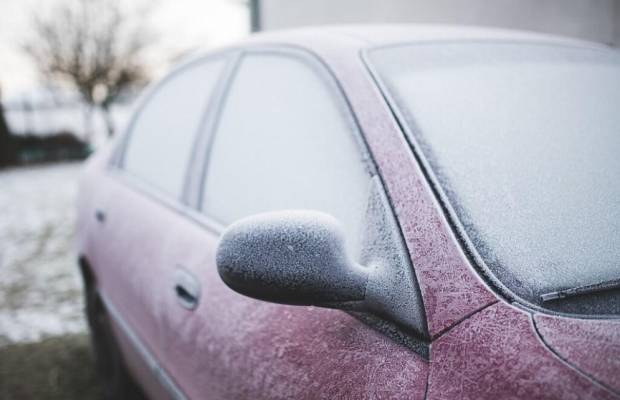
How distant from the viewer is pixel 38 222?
6.96 metres

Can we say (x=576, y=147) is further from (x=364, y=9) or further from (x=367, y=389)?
(x=364, y=9)

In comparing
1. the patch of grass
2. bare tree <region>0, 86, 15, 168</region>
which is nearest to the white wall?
the patch of grass

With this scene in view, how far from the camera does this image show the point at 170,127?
6.83 ft

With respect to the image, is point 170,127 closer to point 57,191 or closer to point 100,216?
point 100,216

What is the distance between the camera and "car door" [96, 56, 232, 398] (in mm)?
1613

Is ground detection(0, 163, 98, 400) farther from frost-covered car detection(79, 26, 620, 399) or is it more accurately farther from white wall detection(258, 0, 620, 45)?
white wall detection(258, 0, 620, 45)

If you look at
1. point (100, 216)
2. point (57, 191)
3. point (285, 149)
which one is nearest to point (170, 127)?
point (100, 216)

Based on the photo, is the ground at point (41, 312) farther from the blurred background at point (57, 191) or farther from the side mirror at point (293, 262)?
the side mirror at point (293, 262)

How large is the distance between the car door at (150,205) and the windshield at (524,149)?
2.83 feet

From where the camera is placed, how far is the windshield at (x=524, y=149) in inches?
34.5

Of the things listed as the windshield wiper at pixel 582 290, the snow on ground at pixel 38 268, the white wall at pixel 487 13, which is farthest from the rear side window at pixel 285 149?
the white wall at pixel 487 13

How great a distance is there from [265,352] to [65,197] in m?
9.24

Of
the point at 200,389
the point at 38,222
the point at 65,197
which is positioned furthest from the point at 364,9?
the point at 65,197

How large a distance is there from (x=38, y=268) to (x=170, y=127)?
3.59m
